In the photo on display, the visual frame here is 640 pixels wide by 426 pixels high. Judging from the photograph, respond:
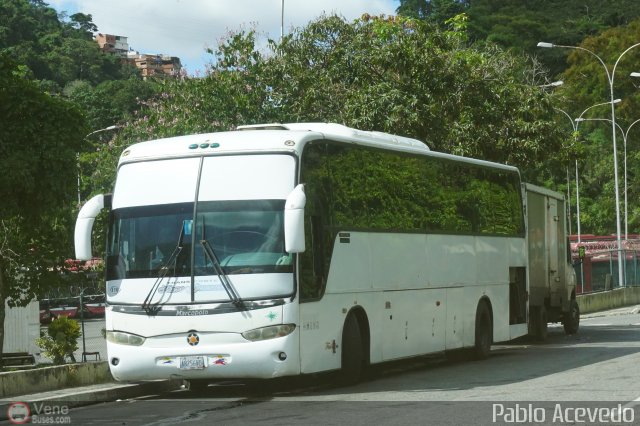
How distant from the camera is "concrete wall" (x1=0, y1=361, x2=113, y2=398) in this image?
16062 millimetres

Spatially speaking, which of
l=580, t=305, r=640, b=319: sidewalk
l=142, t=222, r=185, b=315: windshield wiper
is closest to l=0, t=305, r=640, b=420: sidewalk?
l=142, t=222, r=185, b=315: windshield wiper

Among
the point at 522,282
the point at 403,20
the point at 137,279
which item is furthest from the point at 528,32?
the point at 137,279

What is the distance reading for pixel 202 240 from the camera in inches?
605

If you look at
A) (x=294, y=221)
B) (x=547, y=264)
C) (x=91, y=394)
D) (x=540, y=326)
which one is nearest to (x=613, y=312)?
(x=547, y=264)

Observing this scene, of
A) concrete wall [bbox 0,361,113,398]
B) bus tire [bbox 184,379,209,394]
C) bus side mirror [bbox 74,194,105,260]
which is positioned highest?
bus side mirror [bbox 74,194,105,260]

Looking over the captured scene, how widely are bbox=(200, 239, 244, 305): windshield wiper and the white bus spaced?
14 millimetres

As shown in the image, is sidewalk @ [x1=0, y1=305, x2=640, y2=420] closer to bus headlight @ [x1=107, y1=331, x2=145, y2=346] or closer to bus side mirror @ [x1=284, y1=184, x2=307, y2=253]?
bus headlight @ [x1=107, y1=331, x2=145, y2=346]

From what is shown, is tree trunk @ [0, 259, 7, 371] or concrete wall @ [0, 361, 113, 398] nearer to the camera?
concrete wall @ [0, 361, 113, 398]

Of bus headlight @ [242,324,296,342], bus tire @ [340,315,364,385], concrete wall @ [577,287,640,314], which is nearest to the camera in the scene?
bus headlight @ [242,324,296,342]

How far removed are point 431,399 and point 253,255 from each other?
9.03 ft

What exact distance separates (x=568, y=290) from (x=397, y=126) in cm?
572

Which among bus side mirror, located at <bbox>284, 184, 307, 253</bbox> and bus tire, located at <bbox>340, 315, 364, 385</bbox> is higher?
bus side mirror, located at <bbox>284, 184, 307, 253</bbox>

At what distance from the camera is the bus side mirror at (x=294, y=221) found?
14.6 m

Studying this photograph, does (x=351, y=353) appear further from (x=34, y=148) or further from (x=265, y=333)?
(x=34, y=148)
